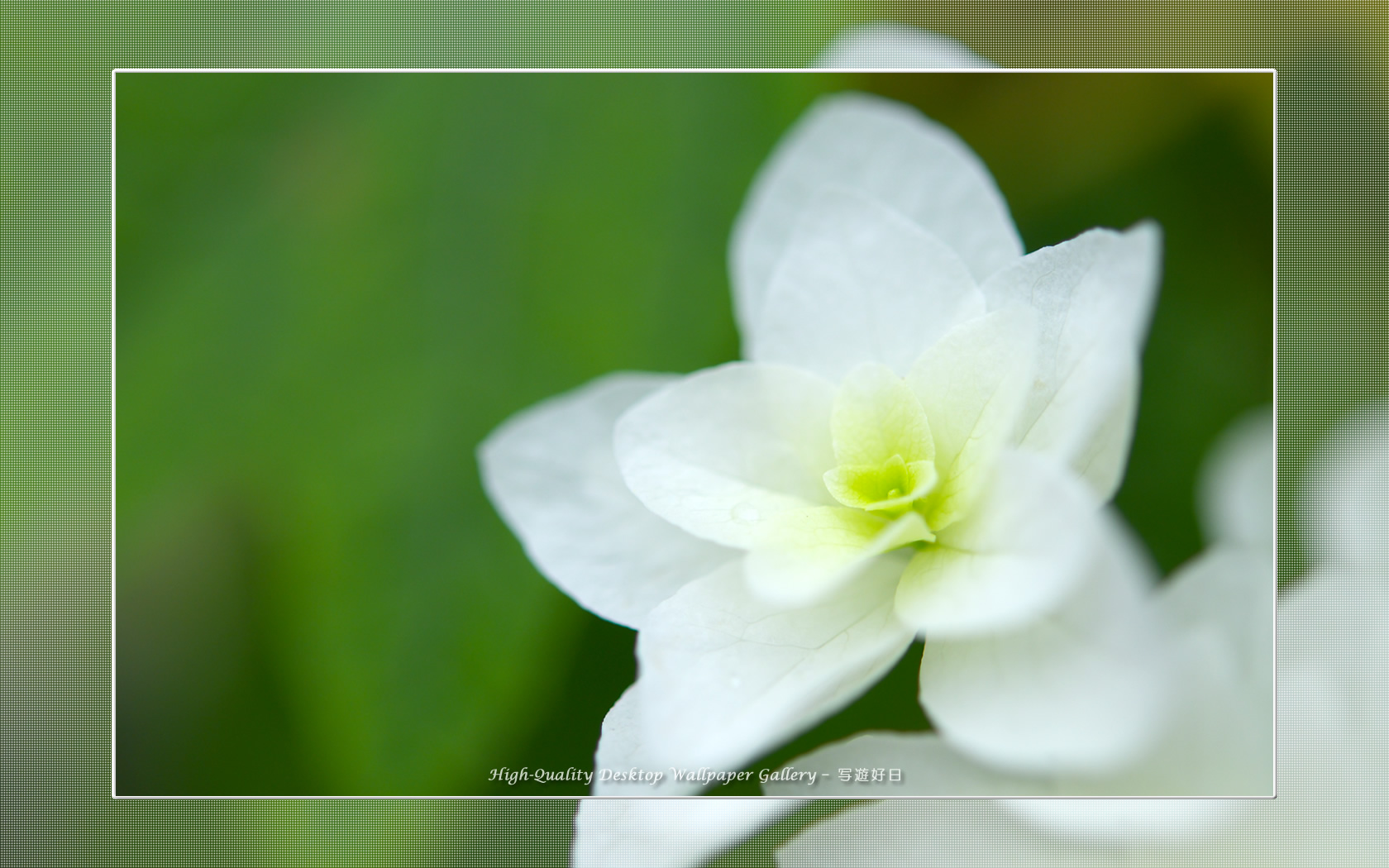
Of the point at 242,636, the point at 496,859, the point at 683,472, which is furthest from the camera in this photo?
the point at 242,636

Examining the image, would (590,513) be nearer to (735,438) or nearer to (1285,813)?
(735,438)

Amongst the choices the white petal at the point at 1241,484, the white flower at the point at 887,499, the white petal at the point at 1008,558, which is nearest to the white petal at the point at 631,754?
the white flower at the point at 887,499

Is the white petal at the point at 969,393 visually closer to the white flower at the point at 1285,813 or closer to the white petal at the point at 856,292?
the white petal at the point at 856,292

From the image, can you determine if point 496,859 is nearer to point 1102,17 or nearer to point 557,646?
point 557,646

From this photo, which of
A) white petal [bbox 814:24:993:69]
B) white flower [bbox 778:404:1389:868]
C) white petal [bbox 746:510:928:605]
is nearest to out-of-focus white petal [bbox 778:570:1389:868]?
white flower [bbox 778:404:1389:868]

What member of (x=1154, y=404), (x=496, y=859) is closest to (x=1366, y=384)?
(x=1154, y=404)

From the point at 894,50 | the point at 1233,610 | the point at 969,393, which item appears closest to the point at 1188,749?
the point at 1233,610

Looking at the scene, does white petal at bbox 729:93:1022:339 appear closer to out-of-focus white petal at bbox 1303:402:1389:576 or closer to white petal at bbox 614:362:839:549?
white petal at bbox 614:362:839:549
